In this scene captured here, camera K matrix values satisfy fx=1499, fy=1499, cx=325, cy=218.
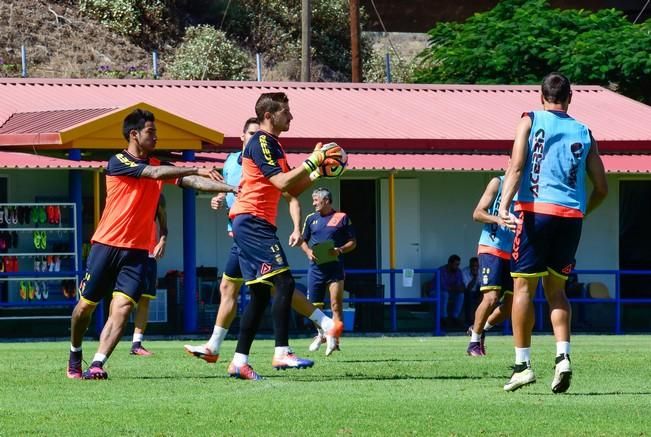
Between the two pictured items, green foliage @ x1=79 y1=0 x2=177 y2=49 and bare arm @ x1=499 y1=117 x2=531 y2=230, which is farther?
green foliage @ x1=79 y1=0 x2=177 y2=49

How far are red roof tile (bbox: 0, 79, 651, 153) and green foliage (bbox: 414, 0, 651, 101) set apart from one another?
4.02 m

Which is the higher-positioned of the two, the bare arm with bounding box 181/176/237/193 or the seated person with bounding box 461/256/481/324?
the bare arm with bounding box 181/176/237/193

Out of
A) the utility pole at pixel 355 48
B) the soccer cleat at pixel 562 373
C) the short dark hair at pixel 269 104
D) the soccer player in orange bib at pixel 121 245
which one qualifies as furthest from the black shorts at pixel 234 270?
the utility pole at pixel 355 48

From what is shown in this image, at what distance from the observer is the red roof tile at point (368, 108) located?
81.0 feet

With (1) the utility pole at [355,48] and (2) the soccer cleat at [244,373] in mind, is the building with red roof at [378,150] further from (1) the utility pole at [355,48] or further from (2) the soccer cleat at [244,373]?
(2) the soccer cleat at [244,373]

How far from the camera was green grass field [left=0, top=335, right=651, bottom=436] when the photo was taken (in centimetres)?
777

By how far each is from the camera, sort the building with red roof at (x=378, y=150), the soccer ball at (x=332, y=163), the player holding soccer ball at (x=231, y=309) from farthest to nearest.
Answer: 1. the building with red roof at (x=378, y=150)
2. the player holding soccer ball at (x=231, y=309)
3. the soccer ball at (x=332, y=163)

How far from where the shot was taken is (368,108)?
26781 mm

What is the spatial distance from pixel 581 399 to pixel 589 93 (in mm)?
21089

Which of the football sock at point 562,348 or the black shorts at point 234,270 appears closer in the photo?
the football sock at point 562,348

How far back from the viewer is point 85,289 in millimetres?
10898

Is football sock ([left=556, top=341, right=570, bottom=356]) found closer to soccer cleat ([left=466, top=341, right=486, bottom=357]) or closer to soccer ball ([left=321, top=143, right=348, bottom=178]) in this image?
soccer ball ([left=321, top=143, right=348, bottom=178])

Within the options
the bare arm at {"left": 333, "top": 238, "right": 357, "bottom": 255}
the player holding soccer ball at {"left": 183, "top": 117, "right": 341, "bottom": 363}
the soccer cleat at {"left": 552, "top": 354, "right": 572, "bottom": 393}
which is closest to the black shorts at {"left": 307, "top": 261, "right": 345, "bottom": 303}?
the bare arm at {"left": 333, "top": 238, "right": 357, "bottom": 255}

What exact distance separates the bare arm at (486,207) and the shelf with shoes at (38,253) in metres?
9.49
